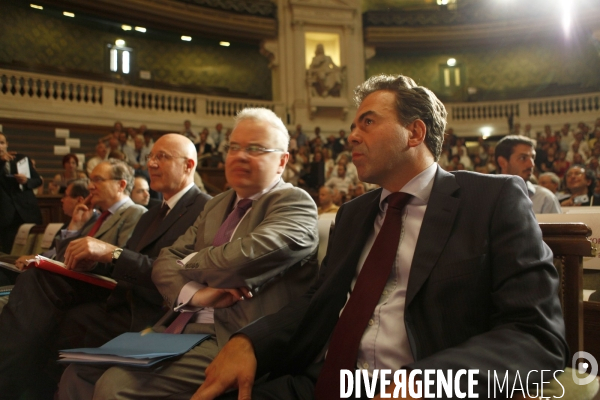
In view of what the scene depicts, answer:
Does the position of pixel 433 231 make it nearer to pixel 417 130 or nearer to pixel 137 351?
pixel 417 130

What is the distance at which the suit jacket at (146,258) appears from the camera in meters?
1.74

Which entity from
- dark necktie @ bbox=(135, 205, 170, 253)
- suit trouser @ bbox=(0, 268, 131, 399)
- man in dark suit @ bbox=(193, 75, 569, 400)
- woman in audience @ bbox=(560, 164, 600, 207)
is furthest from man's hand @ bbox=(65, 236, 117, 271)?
woman in audience @ bbox=(560, 164, 600, 207)

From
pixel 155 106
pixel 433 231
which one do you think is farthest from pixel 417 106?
pixel 155 106

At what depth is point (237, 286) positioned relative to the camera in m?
1.36

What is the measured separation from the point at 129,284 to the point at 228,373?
3.16ft

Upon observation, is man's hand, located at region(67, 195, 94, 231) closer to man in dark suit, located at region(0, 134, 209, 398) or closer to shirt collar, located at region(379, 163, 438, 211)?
man in dark suit, located at region(0, 134, 209, 398)

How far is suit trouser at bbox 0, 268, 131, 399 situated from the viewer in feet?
5.68

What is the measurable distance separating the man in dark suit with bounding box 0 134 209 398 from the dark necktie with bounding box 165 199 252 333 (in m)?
0.28

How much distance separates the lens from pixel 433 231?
109cm

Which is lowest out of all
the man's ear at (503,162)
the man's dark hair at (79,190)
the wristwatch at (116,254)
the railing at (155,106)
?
the wristwatch at (116,254)

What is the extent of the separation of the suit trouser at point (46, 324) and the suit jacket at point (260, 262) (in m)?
0.49

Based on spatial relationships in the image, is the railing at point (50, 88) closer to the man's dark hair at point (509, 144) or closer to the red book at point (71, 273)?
the red book at point (71, 273)

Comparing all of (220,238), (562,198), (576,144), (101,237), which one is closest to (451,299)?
(220,238)

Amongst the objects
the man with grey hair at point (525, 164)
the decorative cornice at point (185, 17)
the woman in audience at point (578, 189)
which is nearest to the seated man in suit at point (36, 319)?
the man with grey hair at point (525, 164)
